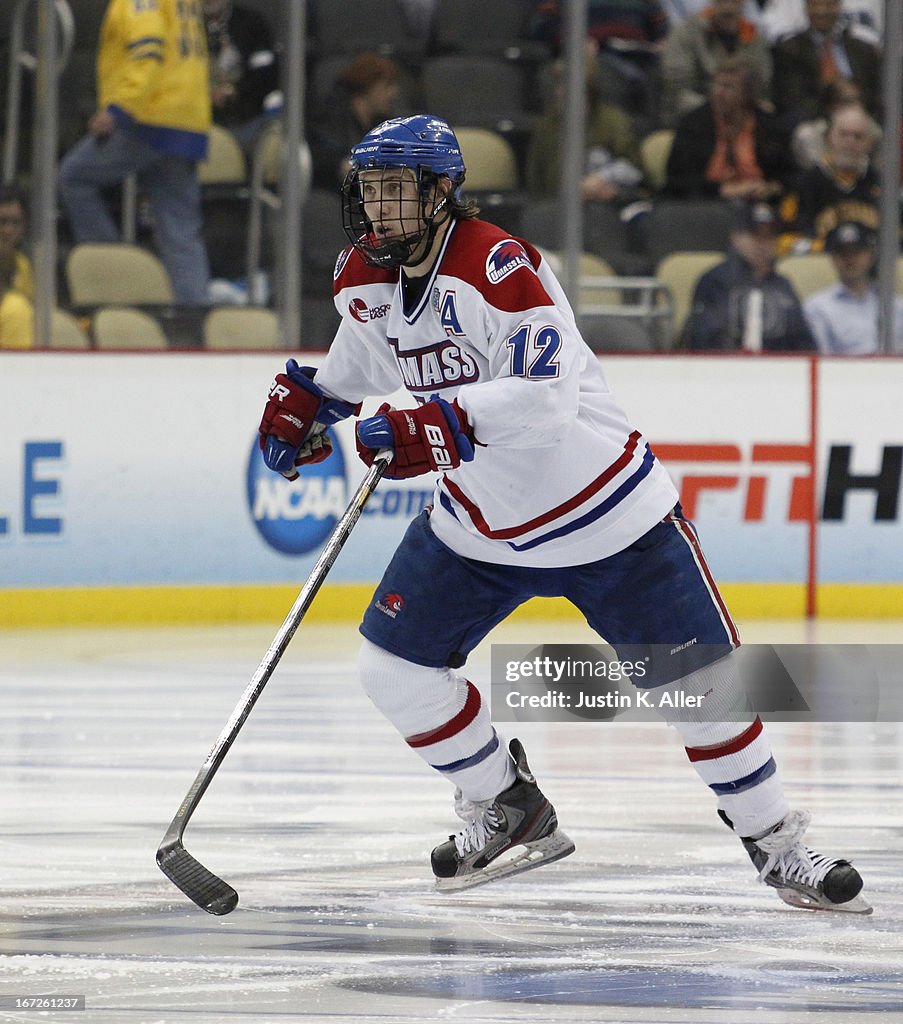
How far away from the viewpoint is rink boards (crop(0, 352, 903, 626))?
7.26 metres

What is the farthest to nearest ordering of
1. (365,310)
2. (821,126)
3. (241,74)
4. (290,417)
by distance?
(821,126) → (241,74) → (290,417) → (365,310)

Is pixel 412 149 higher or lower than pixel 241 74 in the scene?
lower

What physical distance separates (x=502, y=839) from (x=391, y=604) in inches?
18.4

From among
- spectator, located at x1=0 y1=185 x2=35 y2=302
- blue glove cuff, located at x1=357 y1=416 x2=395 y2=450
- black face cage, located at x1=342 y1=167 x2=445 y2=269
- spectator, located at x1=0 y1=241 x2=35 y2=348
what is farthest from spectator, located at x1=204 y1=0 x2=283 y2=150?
blue glove cuff, located at x1=357 y1=416 x2=395 y2=450

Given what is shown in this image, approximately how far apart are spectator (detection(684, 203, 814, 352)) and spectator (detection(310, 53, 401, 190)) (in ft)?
4.77

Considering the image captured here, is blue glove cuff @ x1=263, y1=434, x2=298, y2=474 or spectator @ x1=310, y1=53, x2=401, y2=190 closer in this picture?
blue glove cuff @ x1=263, y1=434, x2=298, y2=474

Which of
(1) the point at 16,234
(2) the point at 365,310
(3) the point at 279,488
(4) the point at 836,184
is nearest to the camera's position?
(2) the point at 365,310

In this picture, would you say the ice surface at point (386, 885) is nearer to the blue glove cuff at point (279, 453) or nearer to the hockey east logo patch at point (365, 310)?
the blue glove cuff at point (279, 453)

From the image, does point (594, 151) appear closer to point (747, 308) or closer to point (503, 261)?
point (747, 308)

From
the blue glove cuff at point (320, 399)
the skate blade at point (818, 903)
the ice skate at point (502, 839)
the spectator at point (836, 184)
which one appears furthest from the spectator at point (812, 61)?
the skate blade at point (818, 903)

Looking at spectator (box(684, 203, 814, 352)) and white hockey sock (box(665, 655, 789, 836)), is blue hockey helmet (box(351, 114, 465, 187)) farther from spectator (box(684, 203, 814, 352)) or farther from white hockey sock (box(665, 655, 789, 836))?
spectator (box(684, 203, 814, 352))

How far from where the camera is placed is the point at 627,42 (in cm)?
845

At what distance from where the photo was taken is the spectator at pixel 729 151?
8430mm

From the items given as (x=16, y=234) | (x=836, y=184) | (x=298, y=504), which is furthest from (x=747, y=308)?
(x=16, y=234)
